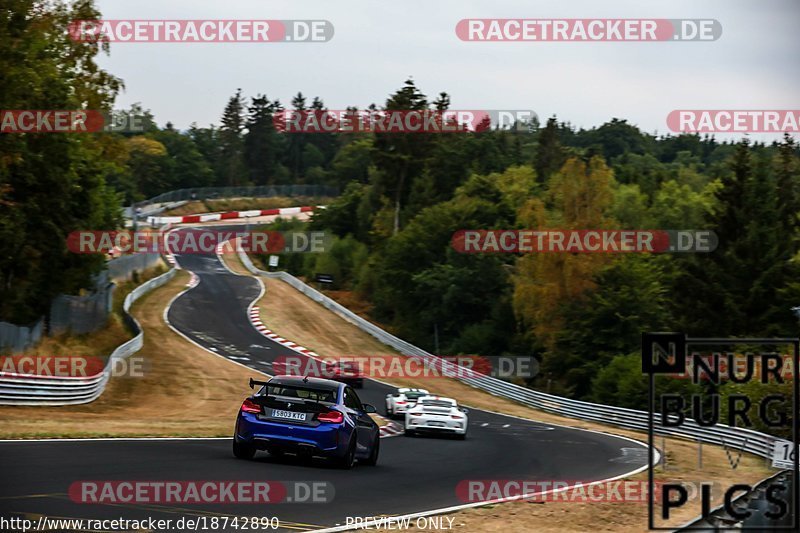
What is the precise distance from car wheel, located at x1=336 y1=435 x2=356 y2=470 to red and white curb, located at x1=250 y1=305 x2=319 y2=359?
118ft

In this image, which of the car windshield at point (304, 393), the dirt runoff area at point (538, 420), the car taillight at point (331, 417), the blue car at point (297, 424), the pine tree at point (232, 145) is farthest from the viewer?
the pine tree at point (232, 145)

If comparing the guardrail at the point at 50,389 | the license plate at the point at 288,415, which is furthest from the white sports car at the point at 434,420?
the license plate at the point at 288,415

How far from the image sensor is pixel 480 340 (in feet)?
219

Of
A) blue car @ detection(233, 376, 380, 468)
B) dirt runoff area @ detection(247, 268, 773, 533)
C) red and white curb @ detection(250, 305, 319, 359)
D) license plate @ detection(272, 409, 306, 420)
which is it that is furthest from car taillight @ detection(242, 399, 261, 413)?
red and white curb @ detection(250, 305, 319, 359)

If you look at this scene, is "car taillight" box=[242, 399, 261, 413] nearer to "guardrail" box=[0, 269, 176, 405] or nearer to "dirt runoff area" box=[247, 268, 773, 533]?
"dirt runoff area" box=[247, 268, 773, 533]

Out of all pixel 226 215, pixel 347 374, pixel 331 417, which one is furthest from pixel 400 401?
pixel 226 215

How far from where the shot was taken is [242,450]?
15.8 metres

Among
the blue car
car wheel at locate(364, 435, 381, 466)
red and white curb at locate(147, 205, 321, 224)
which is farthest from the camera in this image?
red and white curb at locate(147, 205, 321, 224)

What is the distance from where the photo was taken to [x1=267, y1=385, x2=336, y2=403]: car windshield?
15797 mm

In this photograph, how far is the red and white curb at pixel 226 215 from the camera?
112 meters

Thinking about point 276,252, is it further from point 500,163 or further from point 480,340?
point 480,340

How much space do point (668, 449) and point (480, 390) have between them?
2213 centimetres

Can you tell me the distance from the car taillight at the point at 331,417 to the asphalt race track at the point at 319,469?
716 mm

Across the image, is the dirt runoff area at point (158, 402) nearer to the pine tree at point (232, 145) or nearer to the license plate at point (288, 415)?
the license plate at point (288, 415)
